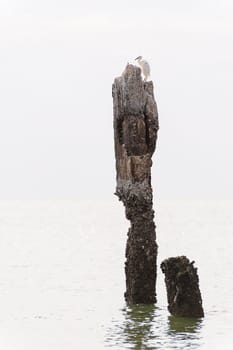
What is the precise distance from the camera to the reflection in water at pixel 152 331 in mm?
34031

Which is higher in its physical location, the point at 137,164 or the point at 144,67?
the point at 144,67

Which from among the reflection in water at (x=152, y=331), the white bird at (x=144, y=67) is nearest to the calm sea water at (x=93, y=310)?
the reflection in water at (x=152, y=331)

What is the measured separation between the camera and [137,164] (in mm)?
37656

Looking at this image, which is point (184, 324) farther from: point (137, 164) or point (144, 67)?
point (144, 67)

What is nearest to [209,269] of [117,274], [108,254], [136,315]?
[117,274]

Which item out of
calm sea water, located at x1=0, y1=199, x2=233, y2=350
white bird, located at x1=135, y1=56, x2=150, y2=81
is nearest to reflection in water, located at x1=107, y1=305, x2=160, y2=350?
calm sea water, located at x1=0, y1=199, x2=233, y2=350

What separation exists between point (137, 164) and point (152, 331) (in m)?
4.92

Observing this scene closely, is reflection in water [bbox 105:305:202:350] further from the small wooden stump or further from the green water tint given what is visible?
the small wooden stump

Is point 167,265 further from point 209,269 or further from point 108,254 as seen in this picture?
point 108,254

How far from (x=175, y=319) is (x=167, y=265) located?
6.44 feet

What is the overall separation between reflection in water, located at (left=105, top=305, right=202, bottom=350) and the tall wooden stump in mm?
747

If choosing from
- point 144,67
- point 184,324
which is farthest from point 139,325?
point 144,67

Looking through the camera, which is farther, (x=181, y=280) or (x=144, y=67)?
(x=144, y=67)

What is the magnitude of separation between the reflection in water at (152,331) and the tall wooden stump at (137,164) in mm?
747
